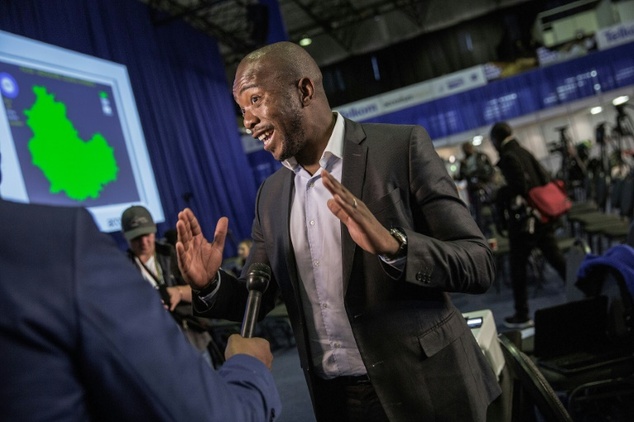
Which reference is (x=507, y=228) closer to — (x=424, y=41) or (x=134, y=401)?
(x=134, y=401)

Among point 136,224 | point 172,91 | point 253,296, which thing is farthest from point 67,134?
point 253,296

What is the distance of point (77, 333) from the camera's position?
0.63 meters

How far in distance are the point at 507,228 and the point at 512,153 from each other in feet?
2.14

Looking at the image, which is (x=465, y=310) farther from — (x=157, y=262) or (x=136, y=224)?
(x=136, y=224)

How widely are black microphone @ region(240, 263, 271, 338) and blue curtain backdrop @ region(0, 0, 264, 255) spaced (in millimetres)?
5639

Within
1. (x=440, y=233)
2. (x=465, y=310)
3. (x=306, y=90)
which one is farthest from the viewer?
(x=465, y=310)

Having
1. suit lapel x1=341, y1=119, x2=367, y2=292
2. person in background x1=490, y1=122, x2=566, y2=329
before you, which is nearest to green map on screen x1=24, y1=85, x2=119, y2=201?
person in background x1=490, y1=122, x2=566, y2=329

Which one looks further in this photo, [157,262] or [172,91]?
[172,91]

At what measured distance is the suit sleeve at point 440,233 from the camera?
1.23 meters

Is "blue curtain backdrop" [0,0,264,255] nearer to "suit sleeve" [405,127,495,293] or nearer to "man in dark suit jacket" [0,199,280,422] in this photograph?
"suit sleeve" [405,127,495,293]

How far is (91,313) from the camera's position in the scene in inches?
24.6

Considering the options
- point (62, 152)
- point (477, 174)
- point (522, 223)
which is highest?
point (62, 152)

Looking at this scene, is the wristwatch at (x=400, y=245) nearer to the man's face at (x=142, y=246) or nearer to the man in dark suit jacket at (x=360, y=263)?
the man in dark suit jacket at (x=360, y=263)

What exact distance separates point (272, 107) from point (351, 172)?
10.5 inches
